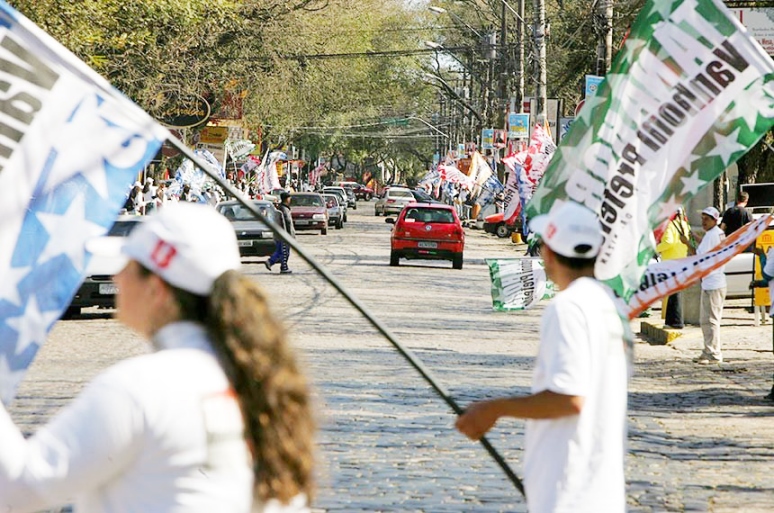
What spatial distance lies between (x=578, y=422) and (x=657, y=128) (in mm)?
3136

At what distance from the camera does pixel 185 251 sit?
3.11 meters

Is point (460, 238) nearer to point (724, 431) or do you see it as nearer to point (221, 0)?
point (221, 0)

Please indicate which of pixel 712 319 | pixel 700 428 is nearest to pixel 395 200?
pixel 712 319

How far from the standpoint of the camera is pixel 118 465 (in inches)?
116

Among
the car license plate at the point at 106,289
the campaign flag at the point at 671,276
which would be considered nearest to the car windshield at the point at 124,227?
the car license plate at the point at 106,289

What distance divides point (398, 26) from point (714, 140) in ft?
283

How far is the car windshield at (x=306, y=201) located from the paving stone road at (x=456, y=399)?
31122 millimetres

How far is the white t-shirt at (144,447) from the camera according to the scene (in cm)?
290

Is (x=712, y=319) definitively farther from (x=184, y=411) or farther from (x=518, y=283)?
(x=184, y=411)

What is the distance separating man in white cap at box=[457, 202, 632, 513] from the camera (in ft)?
15.1

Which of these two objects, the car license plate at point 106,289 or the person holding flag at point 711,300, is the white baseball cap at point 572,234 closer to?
the person holding flag at point 711,300

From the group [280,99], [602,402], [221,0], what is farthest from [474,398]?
[280,99]

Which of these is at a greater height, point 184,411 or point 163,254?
point 163,254

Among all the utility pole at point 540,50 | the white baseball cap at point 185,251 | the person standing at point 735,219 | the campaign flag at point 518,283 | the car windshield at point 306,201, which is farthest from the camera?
the car windshield at point 306,201
